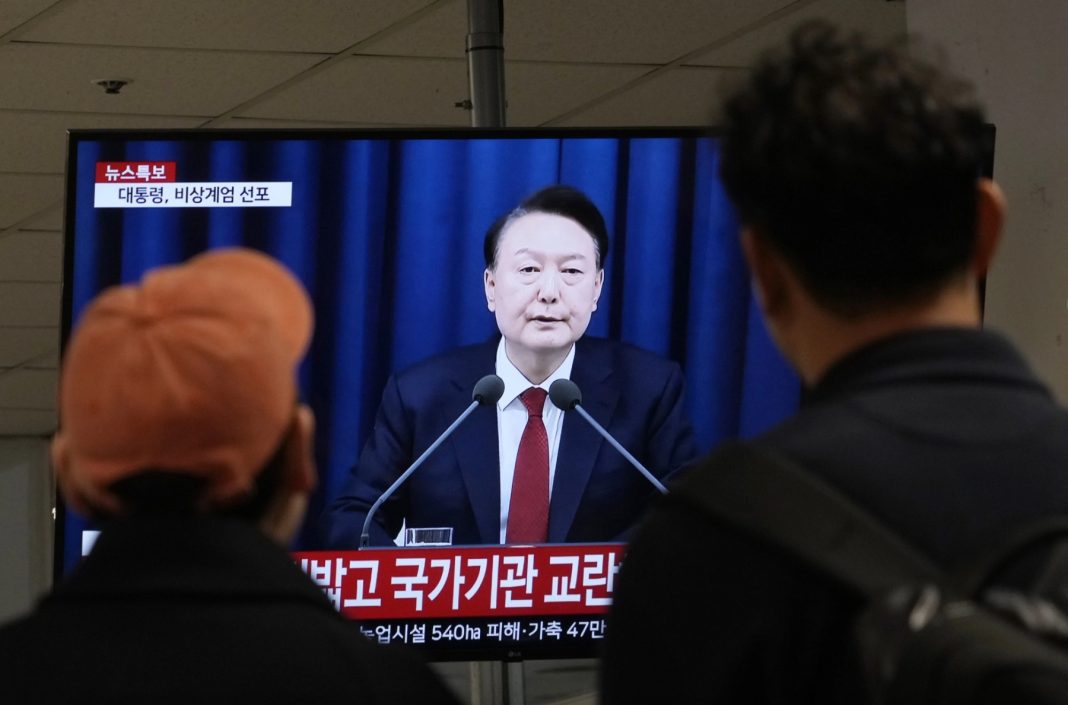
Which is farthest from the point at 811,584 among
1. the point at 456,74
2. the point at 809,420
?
the point at 456,74

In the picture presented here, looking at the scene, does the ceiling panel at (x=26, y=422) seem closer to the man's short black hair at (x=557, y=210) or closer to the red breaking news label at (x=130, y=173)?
the red breaking news label at (x=130, y=173)

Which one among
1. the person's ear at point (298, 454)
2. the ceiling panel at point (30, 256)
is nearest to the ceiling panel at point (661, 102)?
the ceiling panel at point (30, 256)

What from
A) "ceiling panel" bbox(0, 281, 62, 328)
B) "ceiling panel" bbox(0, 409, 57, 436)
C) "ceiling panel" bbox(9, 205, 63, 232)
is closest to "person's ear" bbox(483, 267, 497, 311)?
"ceiling panel" bbox(9, 205, 63, 232)

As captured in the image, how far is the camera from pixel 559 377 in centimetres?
272

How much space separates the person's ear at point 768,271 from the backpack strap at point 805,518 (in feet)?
0.39

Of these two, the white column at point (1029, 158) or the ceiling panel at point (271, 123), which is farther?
the ceiling panel at point (271, 123)

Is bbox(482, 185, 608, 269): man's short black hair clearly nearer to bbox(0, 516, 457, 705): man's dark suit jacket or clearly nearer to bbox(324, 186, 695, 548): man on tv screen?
bbox(324, 186, 695, 548): man on tv screen

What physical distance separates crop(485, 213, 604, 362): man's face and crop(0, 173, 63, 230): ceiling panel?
2925 mm

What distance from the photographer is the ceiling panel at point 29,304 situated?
22.2ft

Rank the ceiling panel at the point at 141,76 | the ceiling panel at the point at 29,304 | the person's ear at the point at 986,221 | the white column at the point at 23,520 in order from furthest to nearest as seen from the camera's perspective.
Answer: the white column at the point at 23,520 → the ceiling panel at the point at 29,304 → the ceiling panel at the point at 141,76 → the person's ear at the point at 986,221

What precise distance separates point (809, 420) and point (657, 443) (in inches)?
67.6

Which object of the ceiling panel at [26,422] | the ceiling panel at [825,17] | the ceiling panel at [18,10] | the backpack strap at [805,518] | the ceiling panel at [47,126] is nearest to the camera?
the backpack strap at [805,518]

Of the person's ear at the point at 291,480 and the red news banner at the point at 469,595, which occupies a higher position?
the person's ear at the point at 291,480

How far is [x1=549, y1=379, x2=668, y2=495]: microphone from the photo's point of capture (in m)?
2.71
